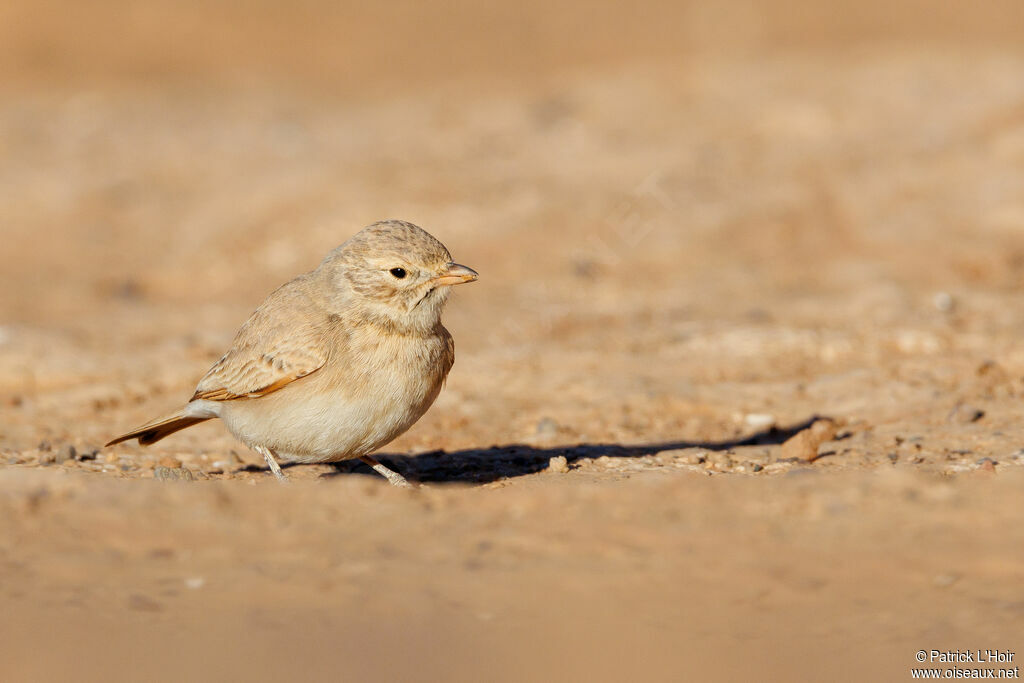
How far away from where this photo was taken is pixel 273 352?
19.8ft

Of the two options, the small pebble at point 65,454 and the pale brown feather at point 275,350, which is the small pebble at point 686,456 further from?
the small pebble at point 65,454

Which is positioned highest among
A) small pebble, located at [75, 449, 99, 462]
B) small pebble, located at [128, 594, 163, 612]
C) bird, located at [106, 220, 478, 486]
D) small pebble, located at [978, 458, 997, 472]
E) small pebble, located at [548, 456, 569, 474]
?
bird, located at [106, 220, 478, 486]

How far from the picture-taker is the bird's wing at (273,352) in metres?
5.93

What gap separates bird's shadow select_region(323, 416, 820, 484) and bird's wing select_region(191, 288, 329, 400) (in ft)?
3.09

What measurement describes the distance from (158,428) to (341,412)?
141 centimetres

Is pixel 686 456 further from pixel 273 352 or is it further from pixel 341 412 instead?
pixel 273 352

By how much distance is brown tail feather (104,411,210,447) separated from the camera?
6395mm

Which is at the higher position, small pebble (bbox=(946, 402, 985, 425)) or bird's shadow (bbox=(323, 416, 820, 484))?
small pebble (bbox=(946, 402, 985, 425))

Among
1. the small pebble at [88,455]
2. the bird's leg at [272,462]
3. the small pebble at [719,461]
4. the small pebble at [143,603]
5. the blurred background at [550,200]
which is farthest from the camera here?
the blurred background at [550,200]

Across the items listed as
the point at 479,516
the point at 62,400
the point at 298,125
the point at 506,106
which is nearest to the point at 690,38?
the point at 506,106

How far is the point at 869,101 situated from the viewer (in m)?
15.4

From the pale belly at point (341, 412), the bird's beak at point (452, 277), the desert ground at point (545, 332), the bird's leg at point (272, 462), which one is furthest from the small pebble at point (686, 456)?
the bird's leg at point (272, 462)

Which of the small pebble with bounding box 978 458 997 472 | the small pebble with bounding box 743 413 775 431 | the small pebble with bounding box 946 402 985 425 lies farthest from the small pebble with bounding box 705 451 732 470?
the small pebble with bounding box 946 402 985 425

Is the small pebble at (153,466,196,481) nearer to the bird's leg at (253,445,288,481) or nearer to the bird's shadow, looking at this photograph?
the bird's leg at (253,445,288,481)
